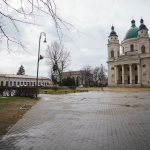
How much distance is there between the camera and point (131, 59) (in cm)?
5553

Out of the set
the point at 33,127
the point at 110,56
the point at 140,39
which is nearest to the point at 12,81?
the point at 110,56

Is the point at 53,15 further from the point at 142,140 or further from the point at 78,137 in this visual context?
the point at 142,140

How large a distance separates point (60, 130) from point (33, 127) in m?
1.22

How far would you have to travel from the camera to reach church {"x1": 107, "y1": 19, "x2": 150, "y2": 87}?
54.5 metres

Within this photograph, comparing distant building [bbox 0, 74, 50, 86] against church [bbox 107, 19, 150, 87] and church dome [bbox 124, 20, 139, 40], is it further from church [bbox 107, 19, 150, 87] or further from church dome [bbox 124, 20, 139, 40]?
church dome [bbox 124, 20, 139, 40]

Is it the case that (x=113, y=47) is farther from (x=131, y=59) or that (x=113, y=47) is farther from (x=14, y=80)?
(x=14, y=80)

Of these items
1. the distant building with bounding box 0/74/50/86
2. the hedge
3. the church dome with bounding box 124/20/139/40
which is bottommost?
the hedge

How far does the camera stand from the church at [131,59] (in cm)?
5447

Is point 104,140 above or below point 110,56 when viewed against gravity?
below

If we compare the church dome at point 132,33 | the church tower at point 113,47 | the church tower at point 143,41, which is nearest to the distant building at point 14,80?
the church tower at point 113,47

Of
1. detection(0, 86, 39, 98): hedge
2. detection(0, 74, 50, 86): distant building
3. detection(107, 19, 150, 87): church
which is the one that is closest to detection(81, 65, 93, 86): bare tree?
detection(107, 19, 150, 87): church

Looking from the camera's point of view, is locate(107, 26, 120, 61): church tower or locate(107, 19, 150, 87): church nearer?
locate(107, 19, 150, 87): church

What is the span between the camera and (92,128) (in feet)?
17.7

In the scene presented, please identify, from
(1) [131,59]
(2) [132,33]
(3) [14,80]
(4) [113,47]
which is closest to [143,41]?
(1) [131,59]
